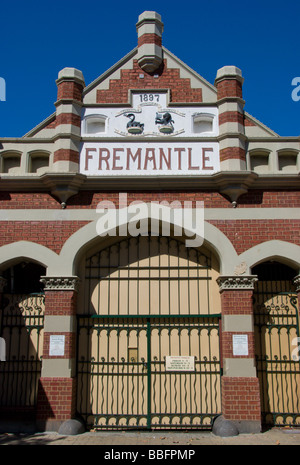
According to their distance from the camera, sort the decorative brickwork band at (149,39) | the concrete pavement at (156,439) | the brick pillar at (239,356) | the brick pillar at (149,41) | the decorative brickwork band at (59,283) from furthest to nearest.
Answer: the decorative brickwork band at (149,39)
the brick pillar at (149,41)
the decorative brickwork band at (59,283)
the brick pillar at (239,356)
the concrete pavement at (156,439)

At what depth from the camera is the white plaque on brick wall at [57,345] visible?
10281 mm

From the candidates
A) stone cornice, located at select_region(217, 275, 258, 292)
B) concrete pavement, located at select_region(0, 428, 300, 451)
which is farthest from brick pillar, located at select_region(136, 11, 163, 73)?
concrete pavement, located at select_region(0, 428, 300, 451)

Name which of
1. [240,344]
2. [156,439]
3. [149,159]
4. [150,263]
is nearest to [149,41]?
[149,159]

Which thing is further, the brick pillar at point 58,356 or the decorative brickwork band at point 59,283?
the decorative brickwork band at point 59,283

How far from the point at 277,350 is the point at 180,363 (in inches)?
88.7

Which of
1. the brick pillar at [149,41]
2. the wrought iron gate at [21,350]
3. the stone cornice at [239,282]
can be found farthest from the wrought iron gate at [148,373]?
the brick pillar at [149,41]

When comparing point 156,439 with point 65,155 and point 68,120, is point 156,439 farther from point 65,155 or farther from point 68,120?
point 68,120

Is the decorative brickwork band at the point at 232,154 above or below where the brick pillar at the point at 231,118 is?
below

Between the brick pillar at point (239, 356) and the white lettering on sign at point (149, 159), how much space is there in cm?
289

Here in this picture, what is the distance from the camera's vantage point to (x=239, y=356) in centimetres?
1023

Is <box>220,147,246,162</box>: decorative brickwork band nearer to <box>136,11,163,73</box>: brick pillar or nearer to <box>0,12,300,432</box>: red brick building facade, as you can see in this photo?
<box>0,12,300,432</box>: red brick building facade

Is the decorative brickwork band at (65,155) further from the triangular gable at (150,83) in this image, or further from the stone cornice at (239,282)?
the stone cornice at (239,282)
